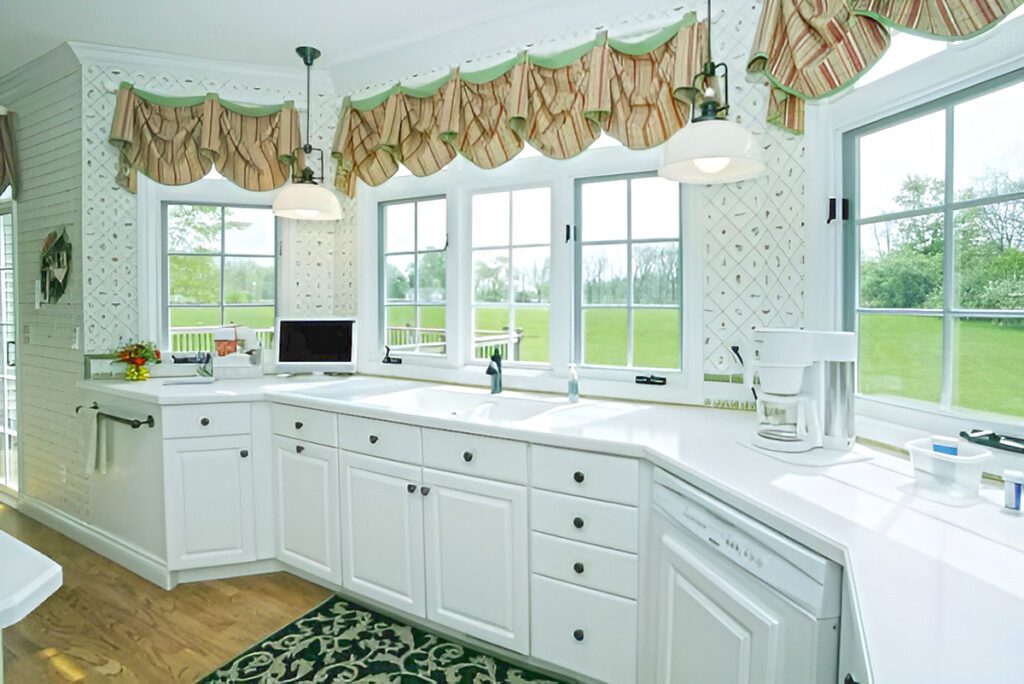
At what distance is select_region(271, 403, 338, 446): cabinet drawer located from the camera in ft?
8.33

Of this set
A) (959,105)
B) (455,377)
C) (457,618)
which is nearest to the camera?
(959,105)

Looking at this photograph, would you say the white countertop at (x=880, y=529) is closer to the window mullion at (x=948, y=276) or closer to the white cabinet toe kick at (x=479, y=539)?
the white cabinet toe kick at (x=479, y=539)

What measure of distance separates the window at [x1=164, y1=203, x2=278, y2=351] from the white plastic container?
3.18 m

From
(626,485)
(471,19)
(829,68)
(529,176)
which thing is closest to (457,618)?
(626,485)

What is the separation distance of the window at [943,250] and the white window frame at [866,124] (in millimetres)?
32

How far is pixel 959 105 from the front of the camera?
5.24 ft

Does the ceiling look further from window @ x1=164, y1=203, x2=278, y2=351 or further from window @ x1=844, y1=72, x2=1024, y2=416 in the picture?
window @ x1=844, y1=72, x2=1024, y2=416

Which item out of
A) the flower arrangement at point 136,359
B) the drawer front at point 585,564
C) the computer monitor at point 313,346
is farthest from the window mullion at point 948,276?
the flower arrangement at point 136,359

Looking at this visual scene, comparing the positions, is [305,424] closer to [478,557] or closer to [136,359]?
[478,557]

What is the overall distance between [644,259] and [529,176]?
27.4 inches

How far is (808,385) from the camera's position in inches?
66.9

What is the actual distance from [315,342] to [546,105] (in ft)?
5.65

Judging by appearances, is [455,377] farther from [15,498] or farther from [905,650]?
[15,498]

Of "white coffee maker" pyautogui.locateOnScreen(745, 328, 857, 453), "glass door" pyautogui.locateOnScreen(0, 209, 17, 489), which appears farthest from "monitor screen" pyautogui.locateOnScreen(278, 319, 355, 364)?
"white coffee maker" pyautogui.locateOnScreen(745, 328, 857, 453)
